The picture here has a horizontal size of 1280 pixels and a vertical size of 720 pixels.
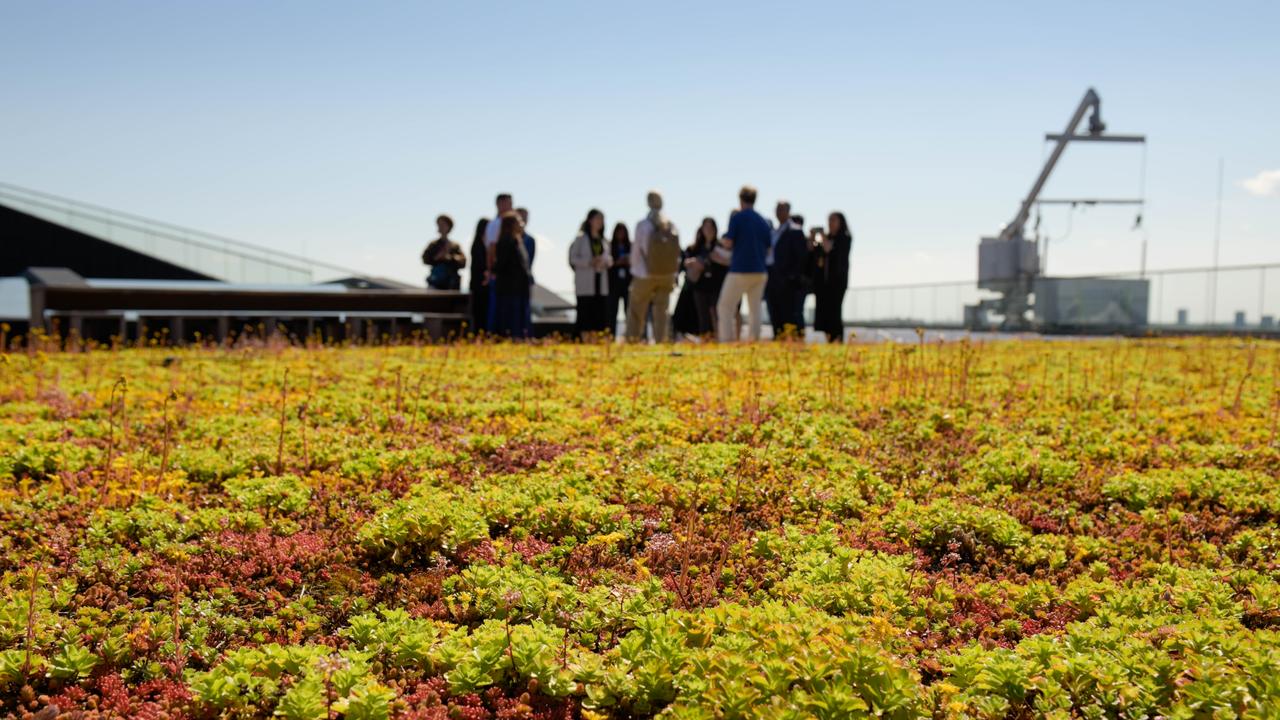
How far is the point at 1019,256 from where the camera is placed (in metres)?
38.1

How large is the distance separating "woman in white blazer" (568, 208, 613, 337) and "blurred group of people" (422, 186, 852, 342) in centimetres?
2

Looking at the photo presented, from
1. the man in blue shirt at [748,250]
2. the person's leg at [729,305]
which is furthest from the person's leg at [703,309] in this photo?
the man in blue shirt at [748,250]

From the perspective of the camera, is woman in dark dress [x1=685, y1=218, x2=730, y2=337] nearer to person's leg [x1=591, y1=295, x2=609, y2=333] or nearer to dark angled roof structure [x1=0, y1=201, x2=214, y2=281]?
person's leg [x1=591, y1=295, x2=609, y2=333]

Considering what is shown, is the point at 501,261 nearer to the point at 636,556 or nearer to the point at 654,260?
the point at 654,260

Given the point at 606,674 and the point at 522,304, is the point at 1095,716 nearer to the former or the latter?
the point at 606,674

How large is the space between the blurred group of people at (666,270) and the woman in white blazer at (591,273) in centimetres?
2

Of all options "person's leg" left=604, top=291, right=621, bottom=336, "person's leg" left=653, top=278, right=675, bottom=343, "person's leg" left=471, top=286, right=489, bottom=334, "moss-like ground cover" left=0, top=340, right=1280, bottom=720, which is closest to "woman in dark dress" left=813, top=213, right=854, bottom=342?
"person's leg" left=653, top=278, right=675, bottom=343

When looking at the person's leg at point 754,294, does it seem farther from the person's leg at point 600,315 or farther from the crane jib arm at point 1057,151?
the crane jib arm at point 1057,151

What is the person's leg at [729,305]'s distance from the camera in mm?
15625

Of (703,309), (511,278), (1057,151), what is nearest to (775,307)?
(703,309)

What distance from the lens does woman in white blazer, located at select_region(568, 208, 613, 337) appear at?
16.7 meters

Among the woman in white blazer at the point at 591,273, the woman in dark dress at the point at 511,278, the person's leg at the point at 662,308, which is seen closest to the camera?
the woman in dark dress at the point at 511,278

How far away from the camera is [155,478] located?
20.0ft

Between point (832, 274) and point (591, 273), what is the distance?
406 centimetres
